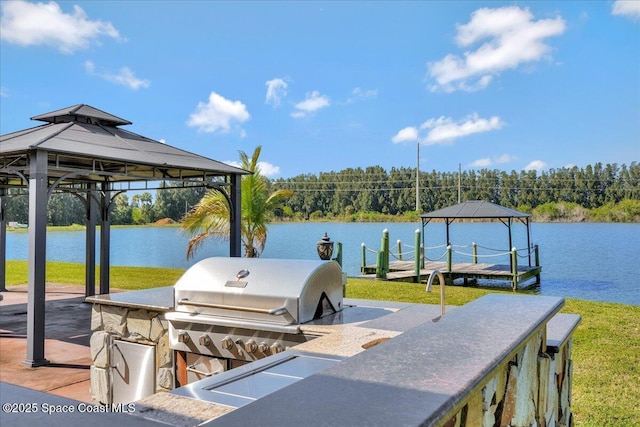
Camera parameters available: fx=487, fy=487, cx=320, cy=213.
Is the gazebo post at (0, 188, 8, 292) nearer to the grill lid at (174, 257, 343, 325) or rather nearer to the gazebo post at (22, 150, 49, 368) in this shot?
the gazebo post at (22, 150, 49, 368)

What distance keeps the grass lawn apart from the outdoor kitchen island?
5.18 feet

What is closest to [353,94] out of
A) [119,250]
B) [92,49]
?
[92,49]

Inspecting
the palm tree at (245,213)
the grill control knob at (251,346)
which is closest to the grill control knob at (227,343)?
the grill control knob at (251,346)

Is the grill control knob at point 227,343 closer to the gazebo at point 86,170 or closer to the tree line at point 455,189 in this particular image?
the gazebo at point 86,170

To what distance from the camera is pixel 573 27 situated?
4103 centimetres

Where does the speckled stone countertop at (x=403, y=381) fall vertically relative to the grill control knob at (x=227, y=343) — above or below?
above

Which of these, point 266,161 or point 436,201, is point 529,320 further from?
point 436,201

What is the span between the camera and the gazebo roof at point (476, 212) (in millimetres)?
16047

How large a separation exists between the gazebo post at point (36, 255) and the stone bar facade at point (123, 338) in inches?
66.0

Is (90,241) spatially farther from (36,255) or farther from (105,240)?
(36,255)

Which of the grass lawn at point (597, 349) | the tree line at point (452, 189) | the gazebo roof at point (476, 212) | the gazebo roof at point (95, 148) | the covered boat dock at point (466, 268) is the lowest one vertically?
the grass lawn at point (597, 349)

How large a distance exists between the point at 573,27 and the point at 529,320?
1852 inches

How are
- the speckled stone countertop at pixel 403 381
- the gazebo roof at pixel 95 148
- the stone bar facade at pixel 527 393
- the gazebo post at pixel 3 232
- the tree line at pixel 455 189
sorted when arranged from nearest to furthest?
the speckled stone countertop at pixel 403 381 < the stone bar facade at pixel 527 393 < the gazebo roof at pixel 95 148 < the gazebo post at pixel 3 232 < the tree line at pixel 455 189

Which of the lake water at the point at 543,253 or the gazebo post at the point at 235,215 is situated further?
the lake water at the point at 543,253
